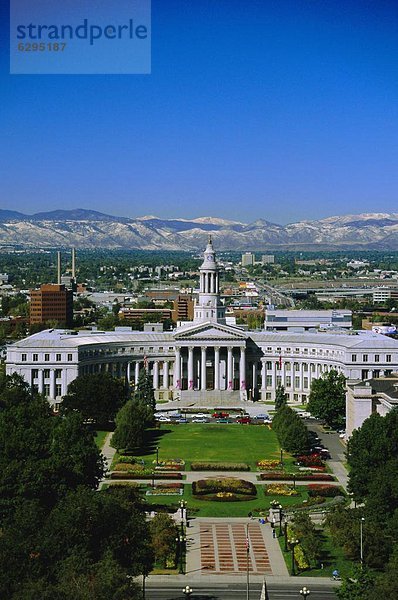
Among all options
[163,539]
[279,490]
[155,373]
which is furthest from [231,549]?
[155,373]

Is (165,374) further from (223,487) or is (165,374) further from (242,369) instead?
(223,487)

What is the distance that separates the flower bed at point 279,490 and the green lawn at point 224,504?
1.38 ft

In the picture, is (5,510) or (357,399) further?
(357,399)

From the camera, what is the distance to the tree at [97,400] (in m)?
111

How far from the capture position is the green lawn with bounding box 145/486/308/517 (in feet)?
250

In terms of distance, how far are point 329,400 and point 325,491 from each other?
32.7 metres

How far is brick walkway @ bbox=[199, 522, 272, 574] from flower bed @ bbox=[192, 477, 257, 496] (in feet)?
26.0

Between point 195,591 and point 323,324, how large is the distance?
9863 centimetres

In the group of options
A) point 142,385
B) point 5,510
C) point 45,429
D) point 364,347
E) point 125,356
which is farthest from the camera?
point 125,356

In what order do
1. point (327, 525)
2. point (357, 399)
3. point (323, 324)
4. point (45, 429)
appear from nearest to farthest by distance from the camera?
point (327, 525), point (45, 429), point (357, 399), point (323, 324)

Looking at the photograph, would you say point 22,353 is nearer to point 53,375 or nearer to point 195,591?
point 53,375

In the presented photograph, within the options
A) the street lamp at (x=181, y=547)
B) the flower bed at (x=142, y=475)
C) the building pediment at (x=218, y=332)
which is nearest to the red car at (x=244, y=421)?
the building pediment at (x=218, y=332)

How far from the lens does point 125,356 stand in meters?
138

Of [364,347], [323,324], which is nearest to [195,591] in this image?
[364,347]
